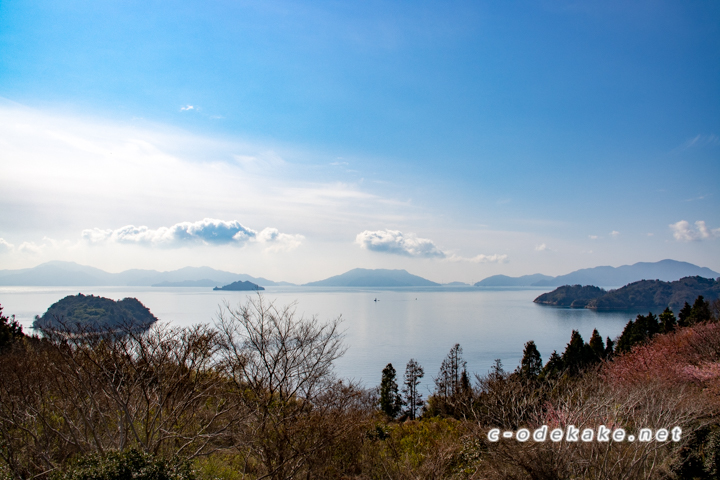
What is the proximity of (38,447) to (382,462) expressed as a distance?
7.00m

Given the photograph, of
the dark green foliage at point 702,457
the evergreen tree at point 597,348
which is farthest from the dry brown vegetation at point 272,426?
the evergreen tree at point 597,348

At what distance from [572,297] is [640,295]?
66.7ft

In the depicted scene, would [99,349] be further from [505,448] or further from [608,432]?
[608,432]

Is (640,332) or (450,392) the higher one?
(640,332)

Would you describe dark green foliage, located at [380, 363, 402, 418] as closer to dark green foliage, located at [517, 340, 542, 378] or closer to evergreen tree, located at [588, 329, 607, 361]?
dark green foliage, located at [517, 340, 542, 378]

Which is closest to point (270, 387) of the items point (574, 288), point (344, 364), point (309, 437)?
point (309, 437)

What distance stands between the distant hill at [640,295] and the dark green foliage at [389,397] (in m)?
113

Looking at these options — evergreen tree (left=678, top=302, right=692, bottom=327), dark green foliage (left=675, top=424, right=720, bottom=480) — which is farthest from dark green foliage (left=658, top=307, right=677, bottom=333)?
A: dark green foliage (left=675, top=424, right=720, bottom=480)

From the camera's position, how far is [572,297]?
135000mm

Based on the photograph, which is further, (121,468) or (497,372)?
(497,372)

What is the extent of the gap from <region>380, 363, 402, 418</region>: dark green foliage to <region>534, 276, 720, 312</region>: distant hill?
371 ft

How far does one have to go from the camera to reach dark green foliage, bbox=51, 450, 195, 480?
15.9ft

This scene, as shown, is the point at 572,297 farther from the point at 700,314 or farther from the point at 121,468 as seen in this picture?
the point at 121,468

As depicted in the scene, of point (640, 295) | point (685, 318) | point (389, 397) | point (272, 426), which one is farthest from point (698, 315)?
point (640, 295)
